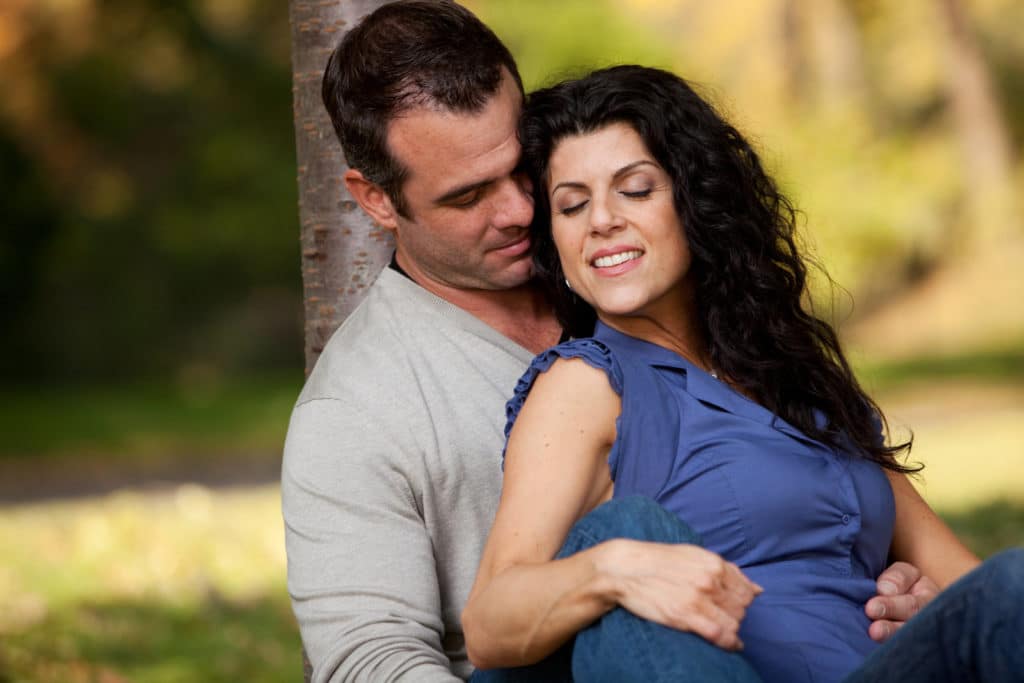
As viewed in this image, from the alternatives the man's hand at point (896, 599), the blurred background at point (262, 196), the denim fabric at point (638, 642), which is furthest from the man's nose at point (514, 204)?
the blurred background at point (262, 196)

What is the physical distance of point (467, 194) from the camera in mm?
3150

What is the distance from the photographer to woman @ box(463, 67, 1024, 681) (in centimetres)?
228

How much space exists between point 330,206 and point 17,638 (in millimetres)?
2763

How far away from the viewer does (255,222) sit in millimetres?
17188

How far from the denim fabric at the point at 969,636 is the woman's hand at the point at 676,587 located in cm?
27

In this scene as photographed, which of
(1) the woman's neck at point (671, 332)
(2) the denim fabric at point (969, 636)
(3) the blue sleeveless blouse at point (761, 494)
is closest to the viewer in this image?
(2) the denim fabric at point (969, 636)

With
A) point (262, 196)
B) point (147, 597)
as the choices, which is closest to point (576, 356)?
point (147, 597)

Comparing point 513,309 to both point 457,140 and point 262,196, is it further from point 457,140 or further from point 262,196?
point 262,196

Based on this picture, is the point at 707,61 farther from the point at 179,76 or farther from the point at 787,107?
the point at 179,76

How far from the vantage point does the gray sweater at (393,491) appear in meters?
2.81

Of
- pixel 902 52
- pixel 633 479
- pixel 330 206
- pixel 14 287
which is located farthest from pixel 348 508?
pixel 902 52

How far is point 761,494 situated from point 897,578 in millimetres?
432

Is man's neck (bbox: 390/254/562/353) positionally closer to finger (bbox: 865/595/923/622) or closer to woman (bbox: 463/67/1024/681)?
woman (bbox: 463/67/1024/681)

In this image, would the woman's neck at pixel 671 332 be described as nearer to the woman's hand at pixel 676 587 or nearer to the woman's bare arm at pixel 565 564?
the woman's bare arm at pixel 565 564
